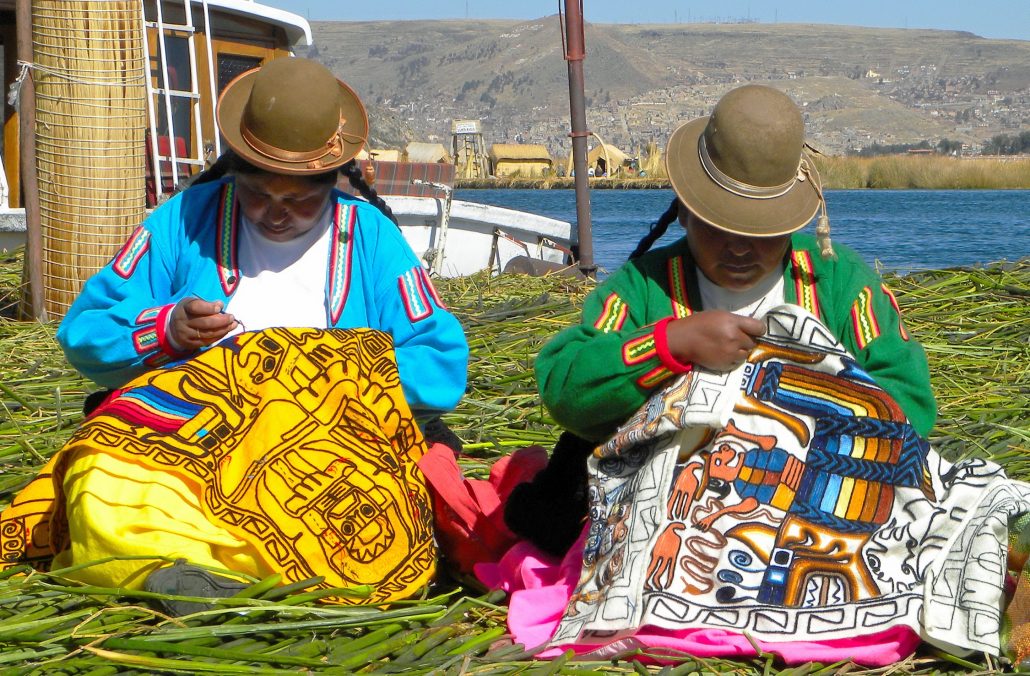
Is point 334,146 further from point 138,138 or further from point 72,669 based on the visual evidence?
point 138,138

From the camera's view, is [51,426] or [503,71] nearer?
[51,426]

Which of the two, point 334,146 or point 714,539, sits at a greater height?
point 334,146

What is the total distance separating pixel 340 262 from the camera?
10.2 ft

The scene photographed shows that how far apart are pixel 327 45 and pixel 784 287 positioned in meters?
151

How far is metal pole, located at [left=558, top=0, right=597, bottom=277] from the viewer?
353 inches

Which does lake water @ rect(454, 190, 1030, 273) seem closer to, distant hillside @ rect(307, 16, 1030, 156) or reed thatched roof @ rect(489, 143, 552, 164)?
reed thatched roof @ rect(489, 143, 552, 164)

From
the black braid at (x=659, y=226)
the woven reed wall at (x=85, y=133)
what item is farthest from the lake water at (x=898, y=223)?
the black braid at (x=659, y=226)

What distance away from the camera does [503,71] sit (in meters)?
126

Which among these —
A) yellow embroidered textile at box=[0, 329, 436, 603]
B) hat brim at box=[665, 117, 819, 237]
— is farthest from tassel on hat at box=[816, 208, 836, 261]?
yellow embroidered textile at box=[0, 329, 436, 603]

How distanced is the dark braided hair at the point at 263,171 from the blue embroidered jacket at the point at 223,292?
7 cm

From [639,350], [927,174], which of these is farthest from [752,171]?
[927,174]

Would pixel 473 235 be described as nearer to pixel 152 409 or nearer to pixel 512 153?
pixel 152 409

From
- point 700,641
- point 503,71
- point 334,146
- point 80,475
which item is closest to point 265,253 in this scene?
point 334,146

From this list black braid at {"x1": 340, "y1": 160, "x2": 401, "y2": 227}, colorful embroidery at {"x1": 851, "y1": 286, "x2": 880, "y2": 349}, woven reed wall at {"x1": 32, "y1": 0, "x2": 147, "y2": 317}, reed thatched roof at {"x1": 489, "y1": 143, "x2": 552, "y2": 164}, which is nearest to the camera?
colorful embroidery at {"x1": 851, "y1": 286, "x2": 880, "y2": 349}
